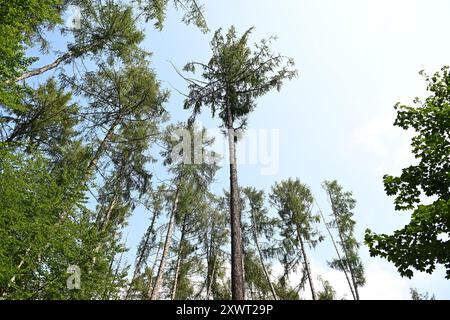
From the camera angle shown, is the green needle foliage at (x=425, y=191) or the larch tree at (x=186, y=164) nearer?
the green needle foliage at (x=425, y=191)

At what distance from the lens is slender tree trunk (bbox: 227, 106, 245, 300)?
7.65 m

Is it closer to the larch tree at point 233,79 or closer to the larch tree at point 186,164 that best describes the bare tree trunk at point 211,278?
the larch tree at point 186,164

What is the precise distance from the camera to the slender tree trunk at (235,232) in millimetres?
7648

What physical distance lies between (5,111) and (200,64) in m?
9.88

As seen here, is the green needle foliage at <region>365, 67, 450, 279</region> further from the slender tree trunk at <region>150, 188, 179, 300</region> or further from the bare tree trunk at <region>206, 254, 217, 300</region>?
the bare tree trunk at <region>206, 254, 217, 300</region>

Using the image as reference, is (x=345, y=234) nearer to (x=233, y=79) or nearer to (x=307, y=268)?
(x=307, y=268)

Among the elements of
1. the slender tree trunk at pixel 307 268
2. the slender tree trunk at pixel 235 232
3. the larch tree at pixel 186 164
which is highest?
the larch tree at pixel 186 164

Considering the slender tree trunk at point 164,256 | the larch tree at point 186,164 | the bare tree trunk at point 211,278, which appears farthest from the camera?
the bare tree trunk at point 211,278

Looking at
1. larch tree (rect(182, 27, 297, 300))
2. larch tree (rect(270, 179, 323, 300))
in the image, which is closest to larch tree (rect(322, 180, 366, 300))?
larch tree (rect(270, 179, 323, 300))

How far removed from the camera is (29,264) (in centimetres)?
750

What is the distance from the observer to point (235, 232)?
8547mm

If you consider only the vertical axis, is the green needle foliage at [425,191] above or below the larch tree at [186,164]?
below

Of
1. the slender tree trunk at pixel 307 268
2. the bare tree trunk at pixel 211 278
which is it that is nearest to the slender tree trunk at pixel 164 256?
the bare tree trunk at pixel 211 278
